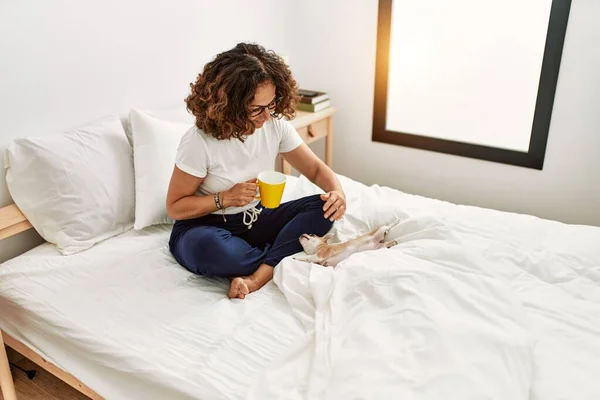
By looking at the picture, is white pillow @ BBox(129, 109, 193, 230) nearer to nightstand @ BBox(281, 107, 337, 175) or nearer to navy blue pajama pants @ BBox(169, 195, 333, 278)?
navy blue pajama pants @ BBox(169, 195, 333, 278)

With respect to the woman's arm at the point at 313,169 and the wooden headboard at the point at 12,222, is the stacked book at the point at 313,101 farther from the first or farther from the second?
the wooden headboard at the point at 12,222

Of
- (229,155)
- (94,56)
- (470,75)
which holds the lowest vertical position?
(229,155)

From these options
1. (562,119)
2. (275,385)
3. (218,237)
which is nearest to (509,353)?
(275,385)

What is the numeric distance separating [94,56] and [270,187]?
3.00ft

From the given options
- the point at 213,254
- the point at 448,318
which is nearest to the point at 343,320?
the point at 448,318

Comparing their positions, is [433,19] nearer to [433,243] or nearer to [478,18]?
[478,18]

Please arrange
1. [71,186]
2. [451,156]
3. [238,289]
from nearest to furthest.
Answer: [238,289], [71,186], [451,156]

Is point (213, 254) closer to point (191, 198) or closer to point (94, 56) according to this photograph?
point (191, 198)

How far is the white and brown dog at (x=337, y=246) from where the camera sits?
163cm

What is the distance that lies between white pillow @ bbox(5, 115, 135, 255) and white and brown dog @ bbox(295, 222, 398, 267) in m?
0.69

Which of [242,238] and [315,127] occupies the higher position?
[315,127]

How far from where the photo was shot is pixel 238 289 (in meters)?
1.54

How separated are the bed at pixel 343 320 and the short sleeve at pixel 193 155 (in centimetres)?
31

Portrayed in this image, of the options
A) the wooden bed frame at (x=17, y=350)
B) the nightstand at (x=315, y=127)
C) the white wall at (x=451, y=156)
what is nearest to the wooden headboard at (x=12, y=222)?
the wooden bed frame at (x=17, y=350)
